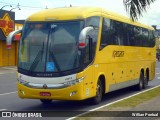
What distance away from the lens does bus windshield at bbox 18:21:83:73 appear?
12.0 metres

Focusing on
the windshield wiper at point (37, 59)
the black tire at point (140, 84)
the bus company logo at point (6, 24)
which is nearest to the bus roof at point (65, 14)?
the windshield wiper at point (37, 59)

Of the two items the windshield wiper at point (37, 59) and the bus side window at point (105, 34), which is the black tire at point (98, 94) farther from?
the windshield wiper at point (37, 59)

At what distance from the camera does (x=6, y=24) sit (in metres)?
41.2

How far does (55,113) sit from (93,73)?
2.04 meters

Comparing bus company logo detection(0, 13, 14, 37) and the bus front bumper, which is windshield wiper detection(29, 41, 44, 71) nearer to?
the bus front bumper

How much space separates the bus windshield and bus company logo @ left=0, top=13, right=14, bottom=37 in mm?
28814

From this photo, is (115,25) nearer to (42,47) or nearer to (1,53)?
(42,47)

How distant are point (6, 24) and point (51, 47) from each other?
30.0 meters

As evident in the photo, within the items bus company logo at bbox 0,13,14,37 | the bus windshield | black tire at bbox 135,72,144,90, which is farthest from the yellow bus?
bus company logo at bbox 0,13,14,37

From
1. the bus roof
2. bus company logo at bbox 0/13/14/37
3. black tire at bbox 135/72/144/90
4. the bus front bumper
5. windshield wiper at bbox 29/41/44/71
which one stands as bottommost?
black tire at bbox 135/72/144/90

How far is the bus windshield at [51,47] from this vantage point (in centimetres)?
1201

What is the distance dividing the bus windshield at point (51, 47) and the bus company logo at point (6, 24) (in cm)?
2881

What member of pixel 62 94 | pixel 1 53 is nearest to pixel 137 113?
pixel 62 94

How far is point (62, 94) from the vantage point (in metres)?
11.8
